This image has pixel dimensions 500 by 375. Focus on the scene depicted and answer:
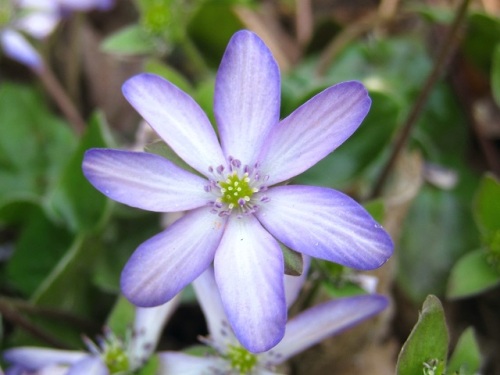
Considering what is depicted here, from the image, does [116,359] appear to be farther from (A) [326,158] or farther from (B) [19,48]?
(B) [19,48]

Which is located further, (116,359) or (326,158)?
(326,158)

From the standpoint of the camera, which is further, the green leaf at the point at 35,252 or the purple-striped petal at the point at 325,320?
the green leaf at the point at 35,252

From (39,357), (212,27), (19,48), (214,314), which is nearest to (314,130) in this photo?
(214,314)

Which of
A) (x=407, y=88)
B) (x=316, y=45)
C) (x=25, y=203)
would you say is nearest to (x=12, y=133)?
(x=25, y=203)

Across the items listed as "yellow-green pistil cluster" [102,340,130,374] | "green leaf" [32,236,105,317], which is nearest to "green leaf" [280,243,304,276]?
"yellow-green pistil cluster" [102,340,130,374]

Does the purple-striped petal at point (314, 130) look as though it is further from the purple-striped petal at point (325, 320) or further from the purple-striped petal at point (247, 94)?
the purple-striped petal at point (325, 320)

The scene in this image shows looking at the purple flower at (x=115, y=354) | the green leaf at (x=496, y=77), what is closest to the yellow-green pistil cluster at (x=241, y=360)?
the purple flower at (x=115, y=354)

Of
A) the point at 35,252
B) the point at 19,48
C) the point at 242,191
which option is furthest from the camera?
the point at 19,48
